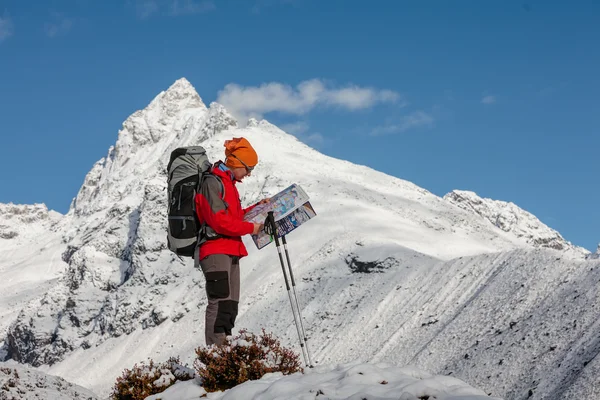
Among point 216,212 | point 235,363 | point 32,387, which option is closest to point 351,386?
point 235,363

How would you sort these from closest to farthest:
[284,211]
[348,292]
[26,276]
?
[284,211] < [348,292] < [26,276]

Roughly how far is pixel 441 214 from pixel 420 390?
78.0m

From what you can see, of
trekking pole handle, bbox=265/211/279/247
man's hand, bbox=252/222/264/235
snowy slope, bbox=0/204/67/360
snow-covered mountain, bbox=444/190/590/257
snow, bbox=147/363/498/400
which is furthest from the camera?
snow-covered mountain, bbox=444/190/590/257

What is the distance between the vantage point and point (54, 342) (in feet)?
293

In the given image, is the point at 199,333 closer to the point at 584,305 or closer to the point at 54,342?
the point at 54,342

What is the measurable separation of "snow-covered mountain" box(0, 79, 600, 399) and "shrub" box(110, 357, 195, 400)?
21.8ft

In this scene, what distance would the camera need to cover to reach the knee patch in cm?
898

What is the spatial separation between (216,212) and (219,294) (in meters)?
1.04

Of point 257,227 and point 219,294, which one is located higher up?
point 257,227

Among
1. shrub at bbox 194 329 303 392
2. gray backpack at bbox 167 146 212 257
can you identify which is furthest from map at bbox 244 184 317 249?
shrub at bbox 194 329 303 392

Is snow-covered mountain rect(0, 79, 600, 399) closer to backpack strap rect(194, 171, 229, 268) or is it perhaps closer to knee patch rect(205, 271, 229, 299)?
knee patch rect(205, 271, 229, 299)

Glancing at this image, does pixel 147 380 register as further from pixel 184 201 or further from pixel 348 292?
pixel 348 292

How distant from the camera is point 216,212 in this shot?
8883 millimetres

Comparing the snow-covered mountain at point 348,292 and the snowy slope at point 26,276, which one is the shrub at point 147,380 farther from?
the snowy slope at point 26,276
